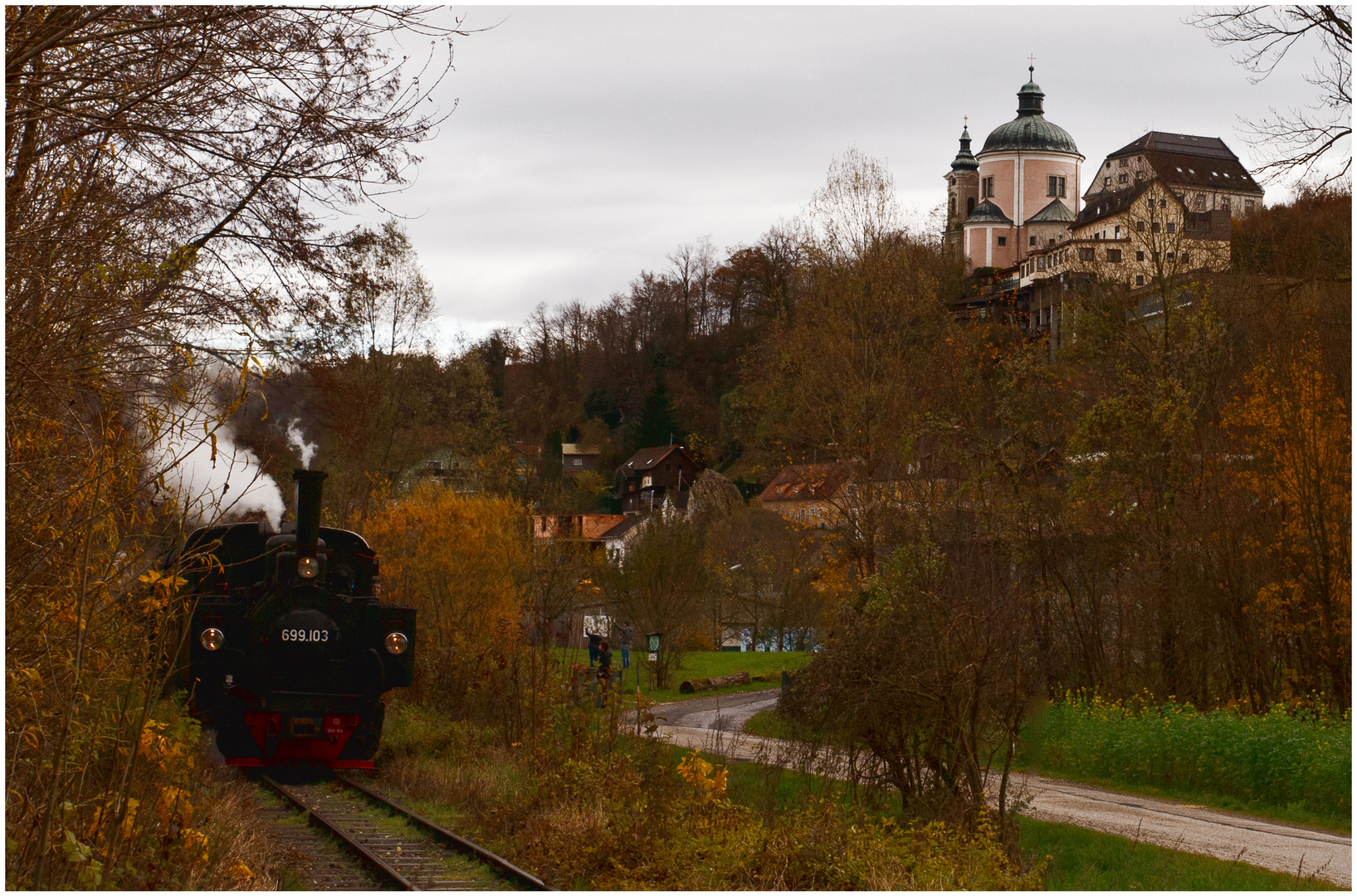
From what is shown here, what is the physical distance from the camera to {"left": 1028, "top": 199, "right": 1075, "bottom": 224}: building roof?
10188cm

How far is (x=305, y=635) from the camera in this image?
13.9m

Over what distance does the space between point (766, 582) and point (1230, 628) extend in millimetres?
28216

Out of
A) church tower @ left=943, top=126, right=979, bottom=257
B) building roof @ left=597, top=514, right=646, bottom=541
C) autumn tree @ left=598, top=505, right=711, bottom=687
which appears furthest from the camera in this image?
church tower @ left=943, top=126, right=979, bottom=257

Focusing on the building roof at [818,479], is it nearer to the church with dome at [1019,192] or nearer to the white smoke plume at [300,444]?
the white smoke plume at [300,444]

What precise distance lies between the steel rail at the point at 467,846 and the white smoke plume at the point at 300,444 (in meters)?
8.52

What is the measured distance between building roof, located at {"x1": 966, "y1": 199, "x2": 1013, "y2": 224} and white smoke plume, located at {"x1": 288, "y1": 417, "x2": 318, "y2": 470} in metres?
89.0

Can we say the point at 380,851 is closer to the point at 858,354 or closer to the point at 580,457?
the point at 858,354

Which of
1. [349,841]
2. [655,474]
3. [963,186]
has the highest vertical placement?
[963,186]

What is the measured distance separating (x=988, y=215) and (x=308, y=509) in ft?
321

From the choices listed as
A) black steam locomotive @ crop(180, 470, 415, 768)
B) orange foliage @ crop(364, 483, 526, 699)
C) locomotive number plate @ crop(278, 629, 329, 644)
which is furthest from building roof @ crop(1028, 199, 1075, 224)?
locomotive number plate @ crop(278, 629, 329, 644)

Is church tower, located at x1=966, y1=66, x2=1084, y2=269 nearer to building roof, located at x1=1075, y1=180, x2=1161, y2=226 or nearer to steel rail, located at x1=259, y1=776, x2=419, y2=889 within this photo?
building roof, located at x1=1075, y1=180, x2=1161, y2=226

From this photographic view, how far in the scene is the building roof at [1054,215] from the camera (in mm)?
101875

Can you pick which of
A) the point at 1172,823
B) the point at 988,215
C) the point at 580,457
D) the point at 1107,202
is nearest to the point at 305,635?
the point at 1172,823

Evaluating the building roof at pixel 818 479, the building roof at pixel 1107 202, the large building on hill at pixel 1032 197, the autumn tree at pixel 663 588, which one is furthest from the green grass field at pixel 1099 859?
the large building on hill at pixel 1032 197
